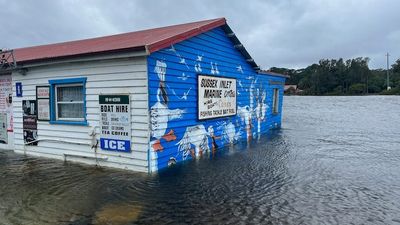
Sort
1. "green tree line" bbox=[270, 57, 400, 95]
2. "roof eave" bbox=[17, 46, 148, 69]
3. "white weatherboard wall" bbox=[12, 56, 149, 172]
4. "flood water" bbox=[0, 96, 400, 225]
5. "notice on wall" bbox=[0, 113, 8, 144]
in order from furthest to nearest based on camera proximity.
Answer: 1. "green tree line" bbox=[270, 57, 400, 95]
2. "notice on wall" bbox=[0, 113, 8, 144]
3. "white weatherboard wall" bbox=[12, 56, 149, 172]
4. "roof eave" bbox=[17, 46, 148, 69]
5. "flood water" bbox=[0, 96, 400, 225]

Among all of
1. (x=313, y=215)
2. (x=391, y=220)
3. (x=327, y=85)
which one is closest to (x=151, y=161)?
(x=313, y=215)

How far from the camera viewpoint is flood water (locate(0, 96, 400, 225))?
16.7 feet

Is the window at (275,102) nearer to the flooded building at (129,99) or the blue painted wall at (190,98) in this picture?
the blue painted wall at (190,98)

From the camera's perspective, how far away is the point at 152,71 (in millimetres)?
7449

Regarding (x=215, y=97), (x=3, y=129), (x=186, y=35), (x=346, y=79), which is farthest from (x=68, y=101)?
(x=346, y=79)

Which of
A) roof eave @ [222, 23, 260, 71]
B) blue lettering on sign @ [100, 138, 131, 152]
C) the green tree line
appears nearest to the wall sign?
blue lettering on sign @ [100, 138, 131, 152]

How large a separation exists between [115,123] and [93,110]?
85 cm

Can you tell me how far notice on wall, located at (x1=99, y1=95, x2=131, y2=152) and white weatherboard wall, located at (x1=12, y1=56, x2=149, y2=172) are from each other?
130 millimetres

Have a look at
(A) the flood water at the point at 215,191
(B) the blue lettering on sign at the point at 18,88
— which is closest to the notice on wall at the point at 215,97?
(A) the flood water at the point at 215,191

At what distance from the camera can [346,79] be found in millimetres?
103250

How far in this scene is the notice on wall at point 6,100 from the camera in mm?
10094

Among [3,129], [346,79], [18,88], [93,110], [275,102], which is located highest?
[346,79]

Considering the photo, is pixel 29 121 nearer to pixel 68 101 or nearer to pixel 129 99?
pixel 68 101

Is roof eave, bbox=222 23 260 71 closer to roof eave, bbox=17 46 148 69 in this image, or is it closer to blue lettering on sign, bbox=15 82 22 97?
roof eave, bbox=17 46 148 69
